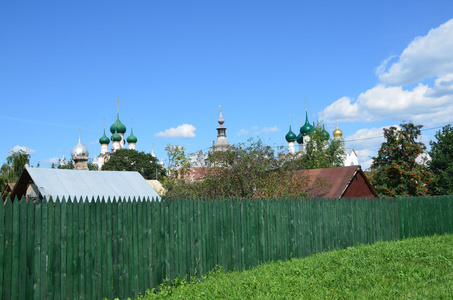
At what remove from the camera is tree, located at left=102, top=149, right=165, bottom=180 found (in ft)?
205

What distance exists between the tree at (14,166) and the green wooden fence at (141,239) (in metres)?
34.7

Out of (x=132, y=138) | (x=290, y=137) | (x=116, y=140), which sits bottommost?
(x=290, y=137)

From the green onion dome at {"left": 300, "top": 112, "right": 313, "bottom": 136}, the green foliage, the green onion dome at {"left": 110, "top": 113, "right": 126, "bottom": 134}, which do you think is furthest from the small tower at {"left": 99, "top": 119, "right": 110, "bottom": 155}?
the green foliage

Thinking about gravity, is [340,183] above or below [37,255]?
above

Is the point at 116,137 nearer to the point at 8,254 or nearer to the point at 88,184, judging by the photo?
the point at 88,184

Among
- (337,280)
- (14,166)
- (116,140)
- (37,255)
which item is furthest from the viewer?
(116,140)

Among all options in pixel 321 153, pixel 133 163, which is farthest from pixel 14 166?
pixel 321 153

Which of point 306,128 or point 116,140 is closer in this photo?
point 306,128

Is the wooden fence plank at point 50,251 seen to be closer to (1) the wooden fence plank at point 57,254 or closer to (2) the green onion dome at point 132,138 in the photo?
(1) the wooden fence plank at point 57,254

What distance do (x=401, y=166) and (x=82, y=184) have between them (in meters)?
21.5

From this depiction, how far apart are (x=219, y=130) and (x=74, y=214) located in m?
66.2

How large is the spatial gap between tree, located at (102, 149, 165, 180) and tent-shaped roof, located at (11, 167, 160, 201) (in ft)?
153

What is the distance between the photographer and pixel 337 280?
8.09 metres

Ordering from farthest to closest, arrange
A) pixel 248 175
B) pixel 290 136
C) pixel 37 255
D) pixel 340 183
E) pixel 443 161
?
pixel 290 136
pixel 443 161
pixel 340 183
pixel 248 175
pixel 37 255
